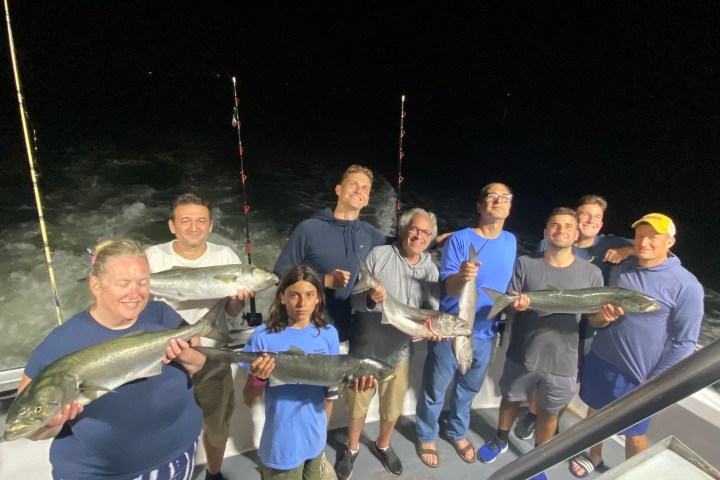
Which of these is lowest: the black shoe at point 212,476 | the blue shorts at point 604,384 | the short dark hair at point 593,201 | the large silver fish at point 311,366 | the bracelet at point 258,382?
the black shoe at point 212,476

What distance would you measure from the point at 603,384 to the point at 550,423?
0.51m

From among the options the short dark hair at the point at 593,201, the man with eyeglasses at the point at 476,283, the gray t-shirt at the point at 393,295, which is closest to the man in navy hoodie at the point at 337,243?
the gray t-shirt at the point at 393,295

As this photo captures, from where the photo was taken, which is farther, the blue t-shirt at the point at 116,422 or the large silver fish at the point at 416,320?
the large silver fish at the point at 416,320

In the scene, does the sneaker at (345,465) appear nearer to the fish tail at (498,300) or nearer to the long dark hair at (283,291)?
the long dark hair at (283,291)

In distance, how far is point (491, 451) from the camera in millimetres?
3377

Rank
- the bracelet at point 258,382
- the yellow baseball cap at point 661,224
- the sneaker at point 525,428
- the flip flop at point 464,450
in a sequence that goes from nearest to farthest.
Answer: the bracelet at point 258,382 → the yellow baseball cap at point 661,224 → the flip flop at point 464,450 → the sneaker at point 525,428

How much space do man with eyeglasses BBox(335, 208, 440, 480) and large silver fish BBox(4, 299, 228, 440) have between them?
1.29 metres

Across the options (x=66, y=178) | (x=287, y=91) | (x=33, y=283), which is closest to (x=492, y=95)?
(x=287, y=91)

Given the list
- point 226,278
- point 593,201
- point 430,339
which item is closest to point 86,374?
point 226,278

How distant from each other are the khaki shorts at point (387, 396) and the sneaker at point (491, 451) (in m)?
0.93

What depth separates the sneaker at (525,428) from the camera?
361cm

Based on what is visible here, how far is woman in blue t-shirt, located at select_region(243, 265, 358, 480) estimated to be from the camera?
7.77ft

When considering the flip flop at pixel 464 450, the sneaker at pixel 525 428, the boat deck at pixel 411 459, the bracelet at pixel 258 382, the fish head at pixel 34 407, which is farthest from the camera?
the sneaker at pixel 525 428

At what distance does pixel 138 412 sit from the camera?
193 cm
